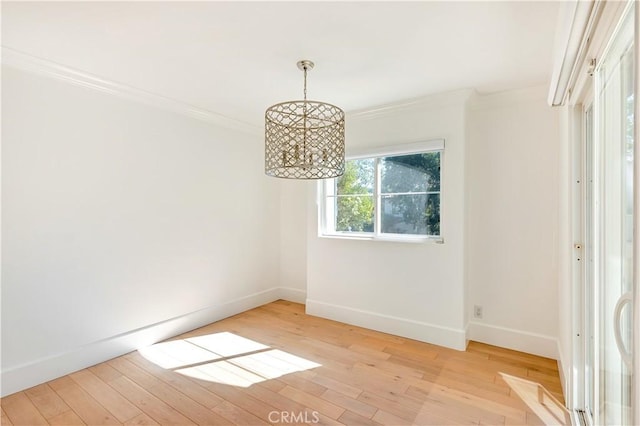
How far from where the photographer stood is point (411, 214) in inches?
123

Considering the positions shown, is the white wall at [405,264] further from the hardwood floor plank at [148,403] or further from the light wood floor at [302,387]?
the hardwood floor plank at [148,403]

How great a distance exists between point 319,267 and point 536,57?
2.77m

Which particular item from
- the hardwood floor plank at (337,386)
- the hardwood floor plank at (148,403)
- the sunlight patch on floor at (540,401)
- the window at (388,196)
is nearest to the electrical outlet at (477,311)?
the sunlight patch on floor at (540,401)

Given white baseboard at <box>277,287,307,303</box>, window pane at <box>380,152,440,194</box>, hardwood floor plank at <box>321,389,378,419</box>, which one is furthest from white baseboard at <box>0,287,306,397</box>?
window pane at <box>380,152,440,194</box>

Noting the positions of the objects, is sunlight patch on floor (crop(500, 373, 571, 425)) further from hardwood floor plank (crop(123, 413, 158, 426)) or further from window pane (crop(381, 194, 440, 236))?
hardwood floor plank (crop(123, 413, 158, 426))

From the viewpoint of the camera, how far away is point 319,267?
365cm

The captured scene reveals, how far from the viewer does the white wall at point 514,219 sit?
2.62 m

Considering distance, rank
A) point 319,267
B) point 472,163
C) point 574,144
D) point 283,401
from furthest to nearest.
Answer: point 319,267 < point 472,163 < point 283,401 < point 574,144

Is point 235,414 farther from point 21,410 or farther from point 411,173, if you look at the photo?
point 411,173

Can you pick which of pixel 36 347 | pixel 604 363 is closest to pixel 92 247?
pixel 36 347

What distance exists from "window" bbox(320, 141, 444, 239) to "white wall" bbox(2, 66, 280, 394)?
127cm

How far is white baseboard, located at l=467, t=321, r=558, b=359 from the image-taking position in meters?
2.61

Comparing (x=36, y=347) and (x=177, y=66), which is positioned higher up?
(x=177, y=66)

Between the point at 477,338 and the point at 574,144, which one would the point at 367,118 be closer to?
the point at 574,144
